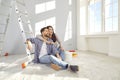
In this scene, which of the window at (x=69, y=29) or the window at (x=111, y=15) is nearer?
the window at (x=111, y=15)

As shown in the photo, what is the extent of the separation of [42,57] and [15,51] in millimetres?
2016

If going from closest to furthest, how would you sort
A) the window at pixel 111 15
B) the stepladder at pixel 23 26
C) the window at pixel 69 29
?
the stepladder at pixel 23 26 < the window at pixel 111 15 < the window at pixel 69 29

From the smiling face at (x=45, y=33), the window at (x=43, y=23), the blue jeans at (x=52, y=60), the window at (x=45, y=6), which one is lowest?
the blue jeans at (x=52, y=60)

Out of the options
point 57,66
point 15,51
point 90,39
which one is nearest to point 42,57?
point 57,66

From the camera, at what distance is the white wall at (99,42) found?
11.4 ft

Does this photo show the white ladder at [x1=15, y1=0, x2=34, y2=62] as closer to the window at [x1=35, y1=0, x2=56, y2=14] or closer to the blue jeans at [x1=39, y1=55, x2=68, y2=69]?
the blue jeans at [x1=39, y1=55, x2=68, y2=69]

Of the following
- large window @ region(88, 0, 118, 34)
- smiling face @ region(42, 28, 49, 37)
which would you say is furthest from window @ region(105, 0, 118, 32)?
smiling face @ region(42, 28, 49, 37)

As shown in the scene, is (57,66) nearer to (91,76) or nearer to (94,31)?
(91,76)

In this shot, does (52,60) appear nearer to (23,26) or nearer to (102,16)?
(23,26)

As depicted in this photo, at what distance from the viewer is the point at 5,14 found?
3889mm

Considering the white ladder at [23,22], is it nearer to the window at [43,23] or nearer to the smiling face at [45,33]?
the smiling face at [45,33]

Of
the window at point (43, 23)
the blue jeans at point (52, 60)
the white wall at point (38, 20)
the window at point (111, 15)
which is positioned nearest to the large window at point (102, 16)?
the window at point (111, 15)

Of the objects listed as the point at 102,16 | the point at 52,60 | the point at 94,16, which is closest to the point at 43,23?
the point at 94,16

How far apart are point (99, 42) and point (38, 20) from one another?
205 centimetres
